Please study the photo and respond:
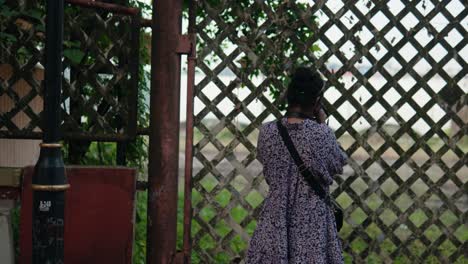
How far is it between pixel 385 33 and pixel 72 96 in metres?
2.02

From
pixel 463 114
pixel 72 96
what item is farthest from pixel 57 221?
pixel 463 114

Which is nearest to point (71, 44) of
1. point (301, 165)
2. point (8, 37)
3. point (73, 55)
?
point (73, 55)

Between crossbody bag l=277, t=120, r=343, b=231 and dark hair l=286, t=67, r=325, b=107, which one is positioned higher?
dark hair l=286, t=67, r=325, b=107

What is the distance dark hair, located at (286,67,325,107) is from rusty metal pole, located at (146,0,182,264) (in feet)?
3.96

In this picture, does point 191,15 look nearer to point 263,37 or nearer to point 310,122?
point 263,37

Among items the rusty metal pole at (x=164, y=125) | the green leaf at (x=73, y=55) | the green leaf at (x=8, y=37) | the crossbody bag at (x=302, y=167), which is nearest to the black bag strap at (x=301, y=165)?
the crossbody bag at (x=302, y=167)

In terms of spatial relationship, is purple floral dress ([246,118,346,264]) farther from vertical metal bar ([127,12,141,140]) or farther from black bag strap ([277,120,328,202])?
vertical metal bar ([127,12,141,140])

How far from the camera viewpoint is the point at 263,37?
17.7 feet

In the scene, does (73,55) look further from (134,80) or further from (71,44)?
(134,80)

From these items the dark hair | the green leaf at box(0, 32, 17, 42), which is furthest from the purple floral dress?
the green leaf at box(0, 32, 17, 42)

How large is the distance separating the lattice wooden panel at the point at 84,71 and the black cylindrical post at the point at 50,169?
1.50 metres

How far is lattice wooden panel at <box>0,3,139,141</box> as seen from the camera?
529 centimetres

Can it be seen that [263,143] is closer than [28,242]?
Yes

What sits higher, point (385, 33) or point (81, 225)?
point (385, 33)
